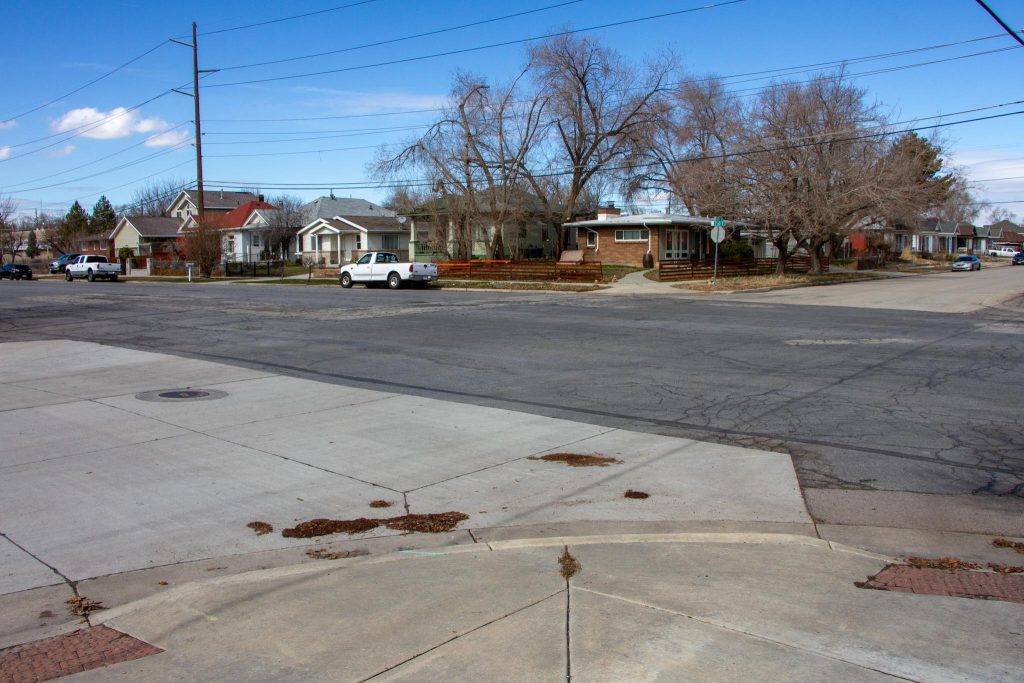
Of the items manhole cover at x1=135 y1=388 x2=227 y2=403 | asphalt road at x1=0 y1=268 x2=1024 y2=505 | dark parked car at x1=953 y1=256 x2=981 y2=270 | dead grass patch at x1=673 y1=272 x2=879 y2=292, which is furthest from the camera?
dark parked car at x1=953 y1=256 x2=981 y2=270

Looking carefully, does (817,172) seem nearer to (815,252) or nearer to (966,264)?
(815,252)

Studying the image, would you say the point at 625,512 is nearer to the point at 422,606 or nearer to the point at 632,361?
the point at 422,606

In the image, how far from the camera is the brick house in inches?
1975

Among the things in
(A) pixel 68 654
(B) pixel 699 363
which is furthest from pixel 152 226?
(A) pixel 68 654

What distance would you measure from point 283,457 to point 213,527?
201 centimetres

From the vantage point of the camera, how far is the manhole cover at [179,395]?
11.0 m

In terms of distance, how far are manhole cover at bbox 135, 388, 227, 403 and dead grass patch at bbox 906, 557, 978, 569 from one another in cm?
889

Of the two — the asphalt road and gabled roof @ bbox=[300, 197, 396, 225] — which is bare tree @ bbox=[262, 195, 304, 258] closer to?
gabled roof @ bbox=[300, 197, 396, 225]

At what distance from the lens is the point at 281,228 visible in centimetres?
7131

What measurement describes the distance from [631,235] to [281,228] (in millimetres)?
34628

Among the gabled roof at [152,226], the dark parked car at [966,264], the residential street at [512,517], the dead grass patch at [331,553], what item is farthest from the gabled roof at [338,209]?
the dead grass patch at [331,553]

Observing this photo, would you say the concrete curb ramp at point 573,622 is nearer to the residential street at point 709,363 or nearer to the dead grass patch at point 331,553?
the dead grass patch at point 331,553

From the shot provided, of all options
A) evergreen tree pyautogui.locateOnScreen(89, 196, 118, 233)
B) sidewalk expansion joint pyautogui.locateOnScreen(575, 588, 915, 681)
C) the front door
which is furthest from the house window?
evergreen tree pyautogui.locateOnScreen(89, 196, 118, 233)

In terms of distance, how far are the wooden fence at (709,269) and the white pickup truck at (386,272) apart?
12.1 meters
